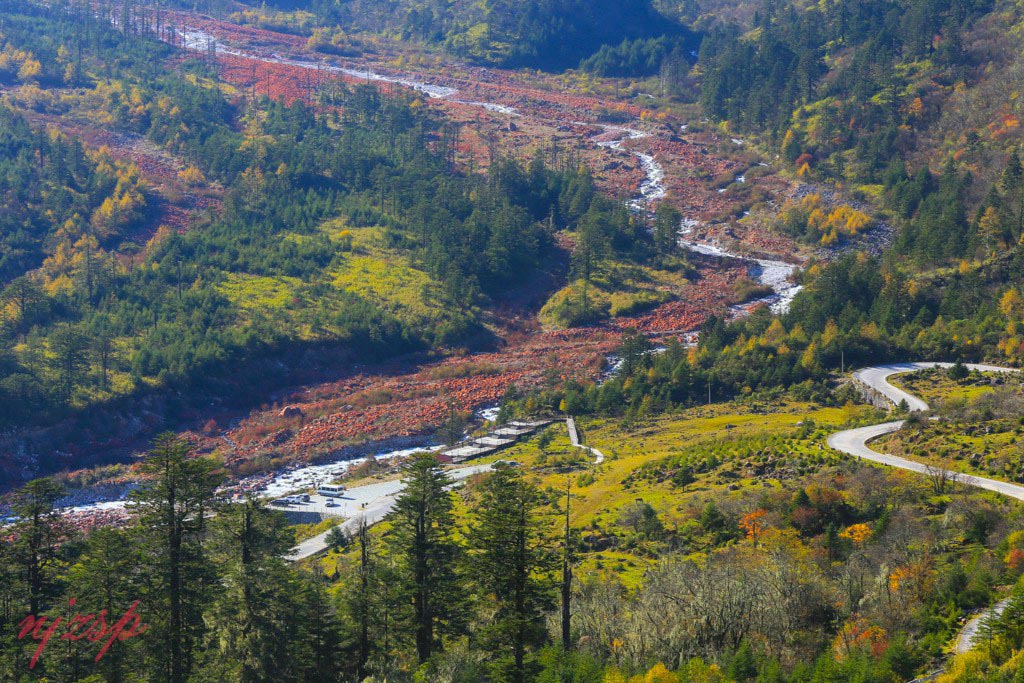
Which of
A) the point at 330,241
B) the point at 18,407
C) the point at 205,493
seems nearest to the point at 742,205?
the point at 330,241

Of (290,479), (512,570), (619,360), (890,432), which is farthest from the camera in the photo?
(619,360)

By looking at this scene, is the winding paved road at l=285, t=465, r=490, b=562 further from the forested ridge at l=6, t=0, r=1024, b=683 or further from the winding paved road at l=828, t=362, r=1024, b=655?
the winding paved road at l=828, t=362, r=1024, b=655

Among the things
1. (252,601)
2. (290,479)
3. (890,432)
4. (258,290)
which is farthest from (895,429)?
(258,290)

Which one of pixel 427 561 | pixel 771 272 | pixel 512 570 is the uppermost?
pixel 512 570

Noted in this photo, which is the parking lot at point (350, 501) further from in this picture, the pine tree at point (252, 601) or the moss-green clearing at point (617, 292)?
the moss-green clearing at point (617, 292)

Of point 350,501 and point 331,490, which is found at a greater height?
point 350,501

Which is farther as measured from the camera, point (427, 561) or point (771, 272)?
point (771, 272)

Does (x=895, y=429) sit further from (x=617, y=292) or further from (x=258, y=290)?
(x=258, y=290)
